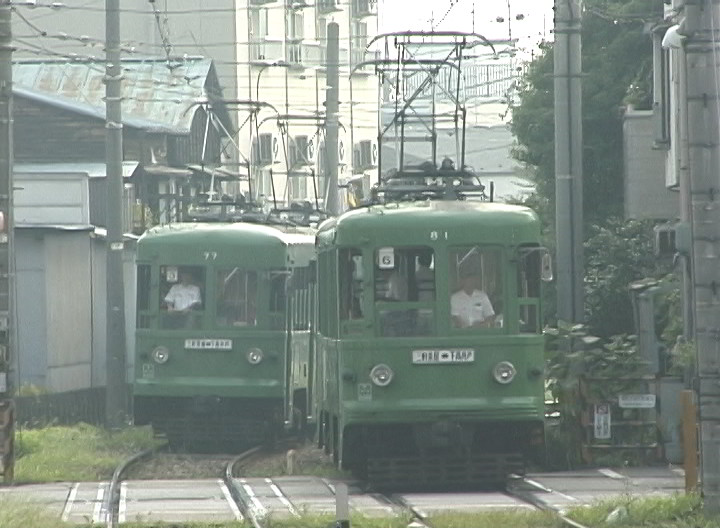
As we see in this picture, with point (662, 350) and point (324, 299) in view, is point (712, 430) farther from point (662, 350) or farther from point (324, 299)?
point (662, 350)

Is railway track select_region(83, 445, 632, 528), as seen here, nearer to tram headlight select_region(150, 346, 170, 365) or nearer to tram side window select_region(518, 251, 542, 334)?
tram side window select_region(518, 251, 542, 334)

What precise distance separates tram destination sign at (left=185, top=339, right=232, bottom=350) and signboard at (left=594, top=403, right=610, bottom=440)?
15.5 feet

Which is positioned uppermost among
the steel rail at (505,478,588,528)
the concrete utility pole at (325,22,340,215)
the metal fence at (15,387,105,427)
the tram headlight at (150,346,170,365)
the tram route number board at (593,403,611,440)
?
the concrete utility pole at (325,22,340,215)

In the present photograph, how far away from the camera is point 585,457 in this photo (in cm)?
1942

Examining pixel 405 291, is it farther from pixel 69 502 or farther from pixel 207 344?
pixel 207 344

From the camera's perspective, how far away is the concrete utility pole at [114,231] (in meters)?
26.5

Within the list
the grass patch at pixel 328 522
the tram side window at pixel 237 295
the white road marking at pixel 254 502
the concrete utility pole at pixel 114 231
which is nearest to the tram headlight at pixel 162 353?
the tram side window at pixel 237 295

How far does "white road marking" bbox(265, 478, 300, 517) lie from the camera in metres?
15.0

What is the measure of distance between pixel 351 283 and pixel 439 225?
896mm

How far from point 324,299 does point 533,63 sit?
16418 mm

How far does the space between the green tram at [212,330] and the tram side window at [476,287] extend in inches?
228

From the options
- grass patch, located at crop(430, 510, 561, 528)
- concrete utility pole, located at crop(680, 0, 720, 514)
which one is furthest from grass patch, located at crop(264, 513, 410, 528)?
concrete utility pole, located at crop(680, 0, 720, 514)

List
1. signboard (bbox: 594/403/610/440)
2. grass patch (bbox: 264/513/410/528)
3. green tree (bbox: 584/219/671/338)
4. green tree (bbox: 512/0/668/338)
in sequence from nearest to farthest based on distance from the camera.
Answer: grass patch (bbox: 264/513/410/528) < signboard (bbox: 594/403/610/440) < green tree (bbox: 584/219/671/338) < green tree (bbox: 512/0/668/338)

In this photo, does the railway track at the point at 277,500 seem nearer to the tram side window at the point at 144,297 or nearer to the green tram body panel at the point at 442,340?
the green tram body panel at the point at 442,340
